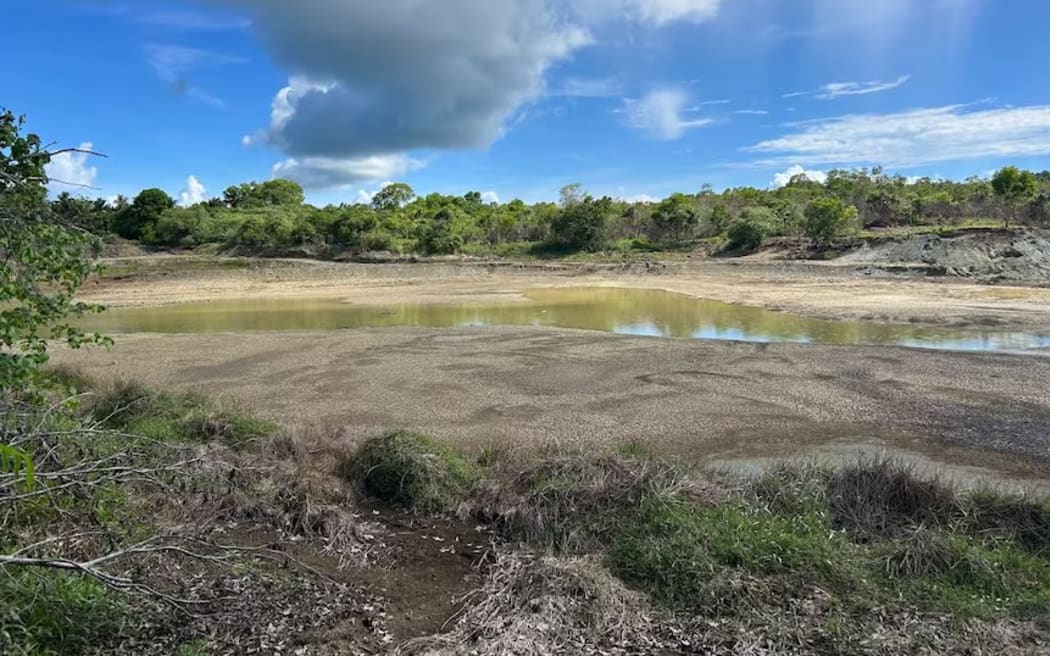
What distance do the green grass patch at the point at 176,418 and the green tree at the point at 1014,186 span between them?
6291 centimetres

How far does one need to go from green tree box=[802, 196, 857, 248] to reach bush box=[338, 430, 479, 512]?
Result: 2080 inches

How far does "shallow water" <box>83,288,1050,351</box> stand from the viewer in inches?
911

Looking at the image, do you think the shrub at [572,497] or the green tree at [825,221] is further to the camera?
the green tree at [825,221]

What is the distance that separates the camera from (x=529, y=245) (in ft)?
234

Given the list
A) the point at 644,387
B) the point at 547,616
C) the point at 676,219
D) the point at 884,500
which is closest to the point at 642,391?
the point at 644,387

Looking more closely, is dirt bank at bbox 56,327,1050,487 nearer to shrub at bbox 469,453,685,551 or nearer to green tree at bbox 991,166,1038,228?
shrub at bbox 469,453,685,551

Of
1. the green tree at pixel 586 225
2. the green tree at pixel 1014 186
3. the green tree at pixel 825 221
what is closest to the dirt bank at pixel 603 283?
the green tree at pixel 825 221

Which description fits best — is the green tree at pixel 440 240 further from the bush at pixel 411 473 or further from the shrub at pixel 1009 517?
the shrub at pixel 1009 517

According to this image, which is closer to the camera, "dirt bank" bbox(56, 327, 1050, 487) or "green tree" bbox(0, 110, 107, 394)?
"green tree" bbox(0, 110, 107, 394)

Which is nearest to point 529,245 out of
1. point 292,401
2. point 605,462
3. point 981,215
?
point 981,215

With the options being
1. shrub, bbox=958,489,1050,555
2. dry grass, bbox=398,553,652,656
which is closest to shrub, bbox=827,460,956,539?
shrub, bbox=958,489,1050,555

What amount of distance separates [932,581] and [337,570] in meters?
4.58

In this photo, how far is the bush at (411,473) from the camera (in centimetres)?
739

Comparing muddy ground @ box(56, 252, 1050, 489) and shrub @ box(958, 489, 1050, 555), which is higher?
shrub @ box(958, 489, 1050, 555)
